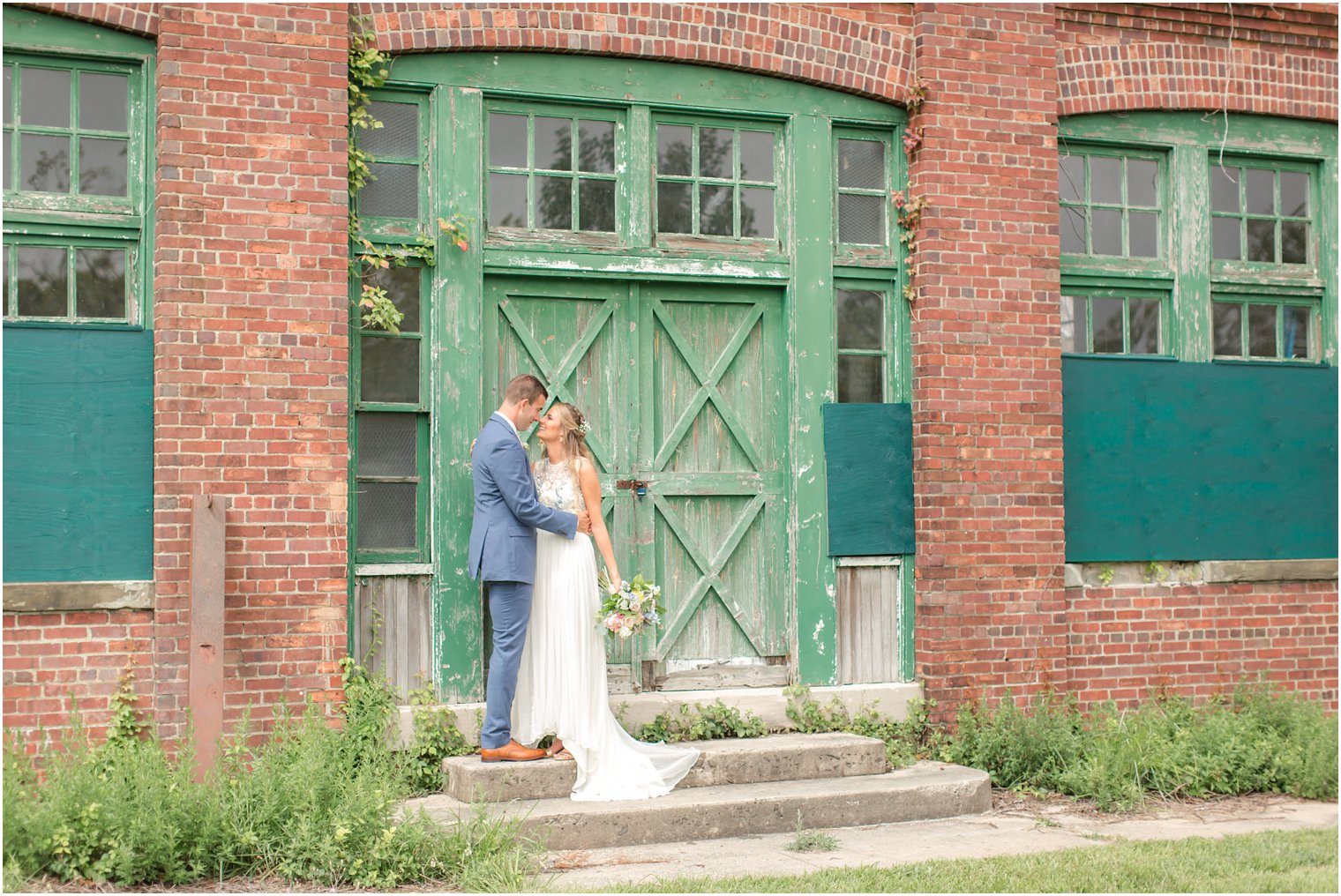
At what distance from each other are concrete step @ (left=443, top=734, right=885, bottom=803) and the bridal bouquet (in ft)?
2.62

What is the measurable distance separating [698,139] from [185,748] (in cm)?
485

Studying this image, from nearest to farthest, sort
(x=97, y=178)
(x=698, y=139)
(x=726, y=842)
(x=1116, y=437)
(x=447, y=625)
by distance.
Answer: (x=726, y=842)
(x=97, y=178)
(x=447, y=625)
(x=698, y=139)
(x=1116, y=437)

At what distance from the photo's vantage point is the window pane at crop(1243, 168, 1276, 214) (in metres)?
10.0

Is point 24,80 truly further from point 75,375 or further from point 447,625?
point 447,625

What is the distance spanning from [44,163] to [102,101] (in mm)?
471

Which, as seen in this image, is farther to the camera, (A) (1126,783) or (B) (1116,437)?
(B) (1116,437)

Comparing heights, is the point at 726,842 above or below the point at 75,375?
below

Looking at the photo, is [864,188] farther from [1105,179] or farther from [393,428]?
[393,428]

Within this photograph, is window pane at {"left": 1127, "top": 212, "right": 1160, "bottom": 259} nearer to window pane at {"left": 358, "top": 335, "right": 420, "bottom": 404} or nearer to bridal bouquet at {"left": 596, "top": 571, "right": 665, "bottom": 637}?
bridal bouquet at {"left": 596, "top": 571, "right": 665, "bottom": 637}

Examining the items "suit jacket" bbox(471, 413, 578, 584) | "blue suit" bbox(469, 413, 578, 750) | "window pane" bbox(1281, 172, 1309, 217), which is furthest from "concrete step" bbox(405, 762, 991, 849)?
"window pane" bbox(1281, 172, 1309, 217)

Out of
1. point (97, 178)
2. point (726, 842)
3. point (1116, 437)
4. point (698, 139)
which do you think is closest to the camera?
point (726, 842)

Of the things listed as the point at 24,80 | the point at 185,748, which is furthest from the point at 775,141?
the point at 185,748

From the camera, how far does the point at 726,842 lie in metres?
6.98

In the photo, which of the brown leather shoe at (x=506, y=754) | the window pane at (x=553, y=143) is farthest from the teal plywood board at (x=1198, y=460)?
the brown leather shoe at (x=506, y=754)
